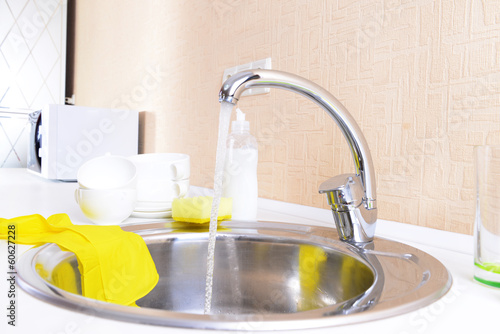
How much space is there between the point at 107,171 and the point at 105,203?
13cm

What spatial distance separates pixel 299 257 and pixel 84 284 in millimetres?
367

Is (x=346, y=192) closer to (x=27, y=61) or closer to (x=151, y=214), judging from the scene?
(x=151, y=214)

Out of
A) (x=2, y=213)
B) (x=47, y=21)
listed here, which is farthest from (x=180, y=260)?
(x=47, y=21)

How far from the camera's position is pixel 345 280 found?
657mm

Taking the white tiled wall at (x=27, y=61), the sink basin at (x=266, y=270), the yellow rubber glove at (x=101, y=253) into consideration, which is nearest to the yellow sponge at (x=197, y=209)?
the sink basin at (x=266, y=270)

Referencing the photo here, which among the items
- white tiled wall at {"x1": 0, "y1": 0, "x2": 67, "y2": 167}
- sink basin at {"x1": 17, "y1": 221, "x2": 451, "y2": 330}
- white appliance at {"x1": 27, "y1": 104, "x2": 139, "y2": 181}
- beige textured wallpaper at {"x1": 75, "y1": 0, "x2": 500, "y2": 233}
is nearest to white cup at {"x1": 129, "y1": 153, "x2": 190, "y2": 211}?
sink basin at {"x1": 17, "y1": 221, "x2": 451, "y2": 330}

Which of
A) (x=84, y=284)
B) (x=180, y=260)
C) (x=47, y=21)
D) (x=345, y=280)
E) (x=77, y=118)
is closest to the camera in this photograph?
(x=84, y=284)

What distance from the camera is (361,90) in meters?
0.81

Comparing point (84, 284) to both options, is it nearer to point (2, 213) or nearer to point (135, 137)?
point (2, 213)

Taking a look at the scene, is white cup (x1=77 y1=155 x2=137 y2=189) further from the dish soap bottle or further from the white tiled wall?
the white tiled wall

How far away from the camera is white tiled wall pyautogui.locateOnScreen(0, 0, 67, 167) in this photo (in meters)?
2.33

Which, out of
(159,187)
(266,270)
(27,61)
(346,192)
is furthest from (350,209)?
(27,61)

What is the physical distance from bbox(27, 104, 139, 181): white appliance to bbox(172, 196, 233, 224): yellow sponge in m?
0.91

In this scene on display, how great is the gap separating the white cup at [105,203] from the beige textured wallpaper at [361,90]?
0.38 meters
